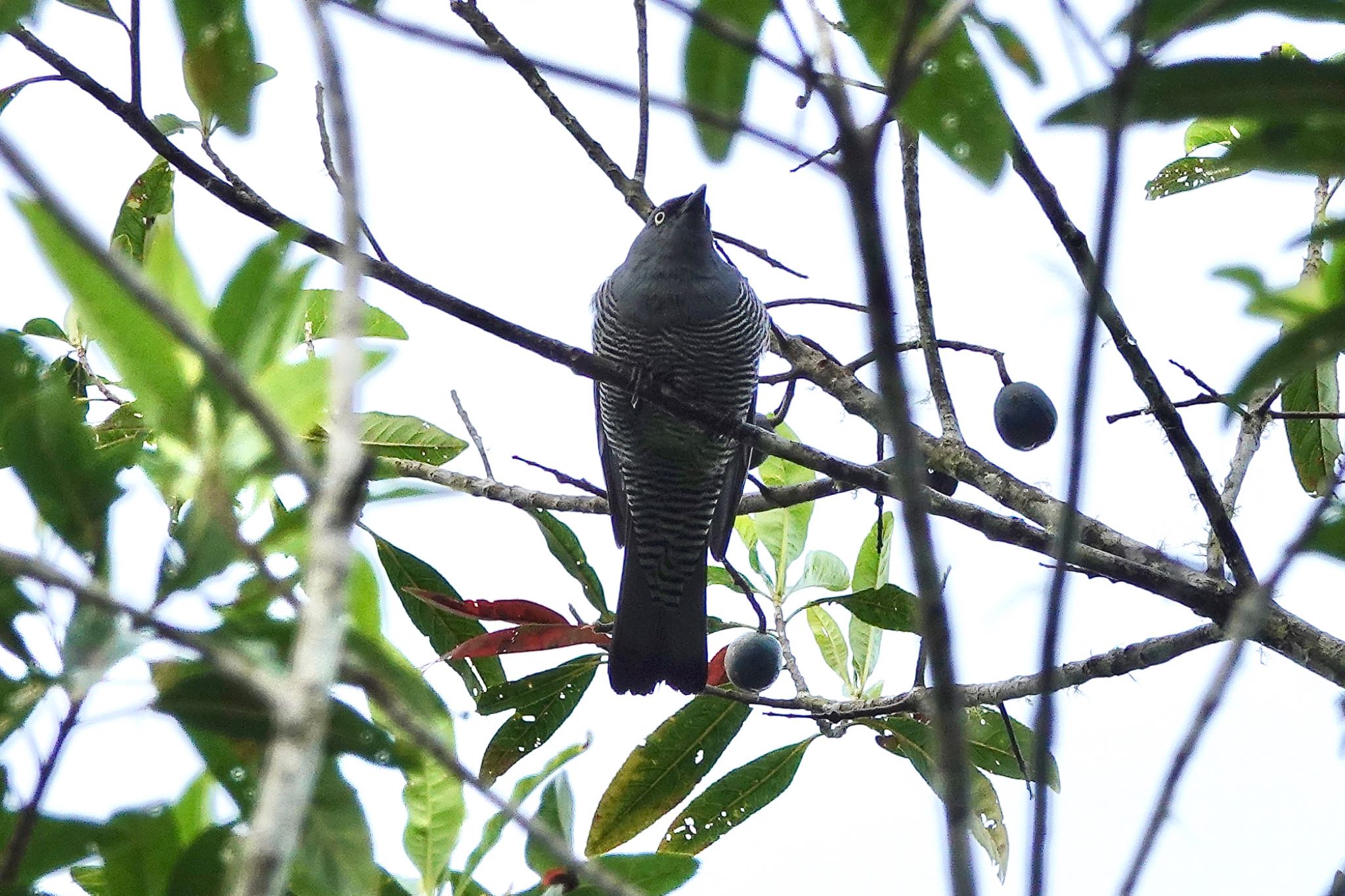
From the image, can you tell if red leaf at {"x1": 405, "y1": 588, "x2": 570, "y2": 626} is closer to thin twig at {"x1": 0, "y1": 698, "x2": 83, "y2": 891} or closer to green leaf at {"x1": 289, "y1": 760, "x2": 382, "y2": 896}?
green leaf at {"x1": 289, "y1": 760, "x2": 382, "y2": 896}

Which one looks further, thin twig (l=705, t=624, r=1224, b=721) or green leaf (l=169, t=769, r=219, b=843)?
thin twig (l=705, t=624, r=1224, b=721)

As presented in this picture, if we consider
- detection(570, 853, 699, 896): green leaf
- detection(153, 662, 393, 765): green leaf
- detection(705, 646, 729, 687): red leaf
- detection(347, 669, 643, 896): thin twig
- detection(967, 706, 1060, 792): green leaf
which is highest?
detection(705, 646, 729, 687): red leaf

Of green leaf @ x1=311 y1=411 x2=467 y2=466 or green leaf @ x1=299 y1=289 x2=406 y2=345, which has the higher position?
green leaf @ x1=299 y1=289 x2=406 y2=345

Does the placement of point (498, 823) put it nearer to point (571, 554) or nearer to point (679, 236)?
point (571, 554)

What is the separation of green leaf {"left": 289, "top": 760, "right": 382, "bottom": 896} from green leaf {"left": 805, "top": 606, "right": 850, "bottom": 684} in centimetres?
267

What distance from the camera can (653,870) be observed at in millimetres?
1804

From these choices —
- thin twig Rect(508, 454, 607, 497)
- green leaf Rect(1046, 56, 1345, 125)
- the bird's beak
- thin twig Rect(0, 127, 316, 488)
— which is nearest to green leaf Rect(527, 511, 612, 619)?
thin twig Rect(508, 454, 607, 497)

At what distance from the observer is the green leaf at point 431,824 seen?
→ 212 centimetres

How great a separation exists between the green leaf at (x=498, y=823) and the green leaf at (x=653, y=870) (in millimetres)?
132

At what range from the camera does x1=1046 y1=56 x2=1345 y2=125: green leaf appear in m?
1.13

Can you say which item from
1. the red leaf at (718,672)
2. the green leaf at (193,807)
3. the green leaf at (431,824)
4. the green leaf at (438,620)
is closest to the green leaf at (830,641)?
the red leaf at (718,672)

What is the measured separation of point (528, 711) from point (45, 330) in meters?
1.61

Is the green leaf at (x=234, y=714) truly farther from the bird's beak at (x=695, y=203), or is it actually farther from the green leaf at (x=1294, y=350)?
the bird's beak at (x=695, y=203)

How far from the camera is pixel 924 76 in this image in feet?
4.50
